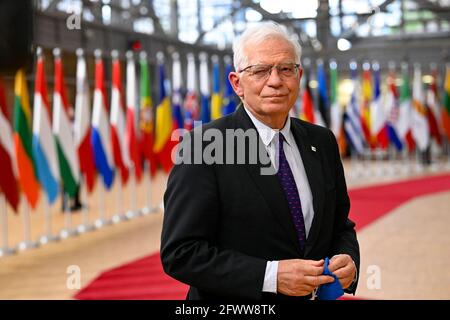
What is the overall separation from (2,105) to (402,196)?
284 inches

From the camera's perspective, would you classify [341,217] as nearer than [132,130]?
Yes

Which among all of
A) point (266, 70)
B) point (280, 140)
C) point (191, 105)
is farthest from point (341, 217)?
point (191, 105)

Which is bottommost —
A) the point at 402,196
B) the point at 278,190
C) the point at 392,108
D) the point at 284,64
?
the point at 402,196

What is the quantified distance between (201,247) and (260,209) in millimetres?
185

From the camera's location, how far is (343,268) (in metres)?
1.86

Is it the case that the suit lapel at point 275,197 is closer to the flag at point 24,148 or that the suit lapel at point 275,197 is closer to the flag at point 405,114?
the flag at point 24,148

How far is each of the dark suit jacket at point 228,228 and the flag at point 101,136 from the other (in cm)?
683

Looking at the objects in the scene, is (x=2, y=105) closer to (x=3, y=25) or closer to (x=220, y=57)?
(x=3, y=25)

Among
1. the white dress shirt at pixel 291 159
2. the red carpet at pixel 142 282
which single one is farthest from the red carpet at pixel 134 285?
the white dress shirt at pixel 291 159

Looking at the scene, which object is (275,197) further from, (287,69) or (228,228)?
(287,69)

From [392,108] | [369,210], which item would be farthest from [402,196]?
[392,108]

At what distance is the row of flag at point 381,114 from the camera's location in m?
14.1

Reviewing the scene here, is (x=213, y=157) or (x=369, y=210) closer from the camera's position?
(x=213, y=157)

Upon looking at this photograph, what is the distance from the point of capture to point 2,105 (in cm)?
698
